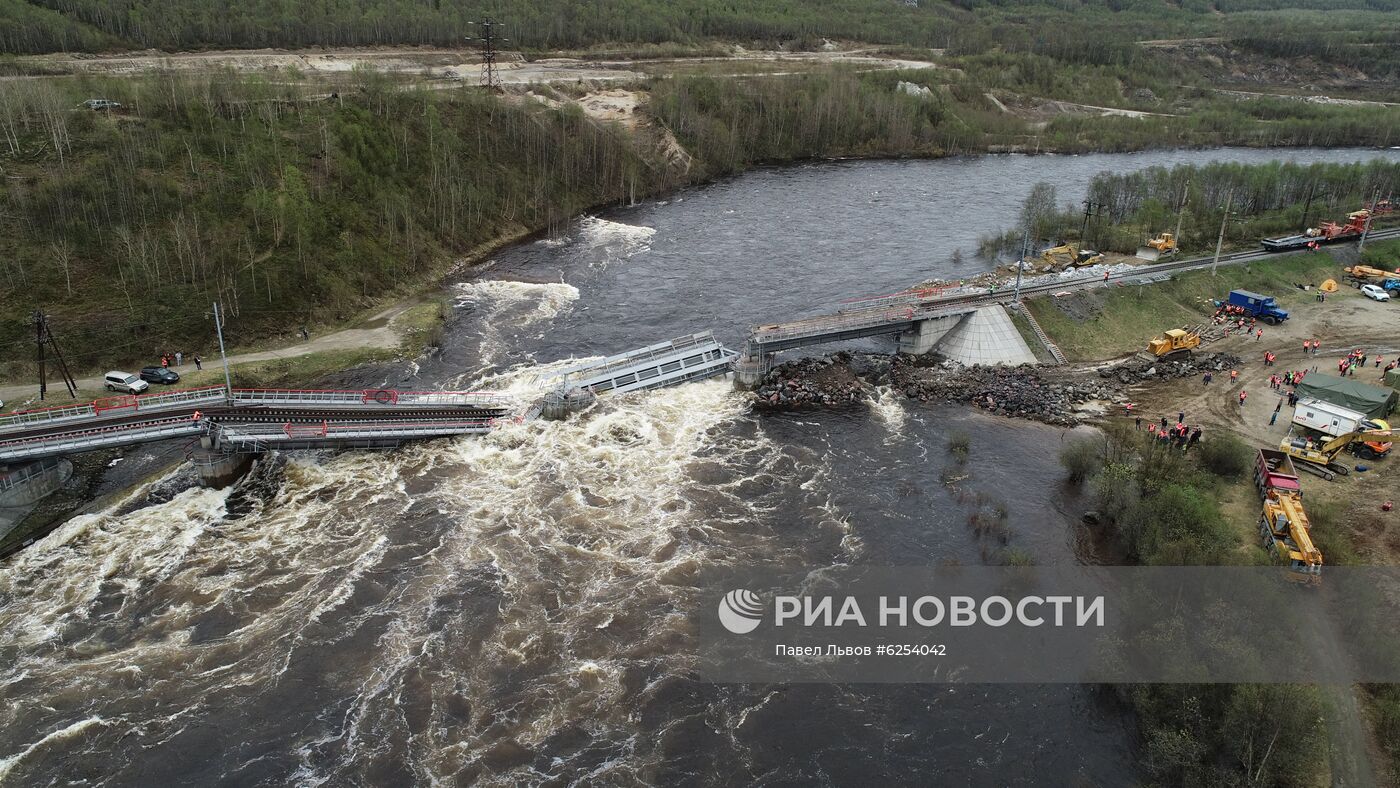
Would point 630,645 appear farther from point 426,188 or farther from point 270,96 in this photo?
point 270,96

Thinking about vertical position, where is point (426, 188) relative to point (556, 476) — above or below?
above

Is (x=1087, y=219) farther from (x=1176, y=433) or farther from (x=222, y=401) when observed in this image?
(x=222, y=401)

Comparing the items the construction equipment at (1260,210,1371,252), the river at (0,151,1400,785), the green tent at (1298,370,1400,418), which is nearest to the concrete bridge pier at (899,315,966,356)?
the river at (0,151,1400,785)

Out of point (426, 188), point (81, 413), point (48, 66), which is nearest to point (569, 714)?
point (81, 413)

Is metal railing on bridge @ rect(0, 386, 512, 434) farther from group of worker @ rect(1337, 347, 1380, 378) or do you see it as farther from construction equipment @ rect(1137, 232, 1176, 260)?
construction equipment @ rect(1137, 232, 1176, 260)

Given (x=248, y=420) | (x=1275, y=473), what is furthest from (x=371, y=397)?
(x=1275, y=473)

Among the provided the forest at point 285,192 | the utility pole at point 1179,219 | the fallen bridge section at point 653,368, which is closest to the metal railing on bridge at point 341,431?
the fallen bridge section at point 653,368
